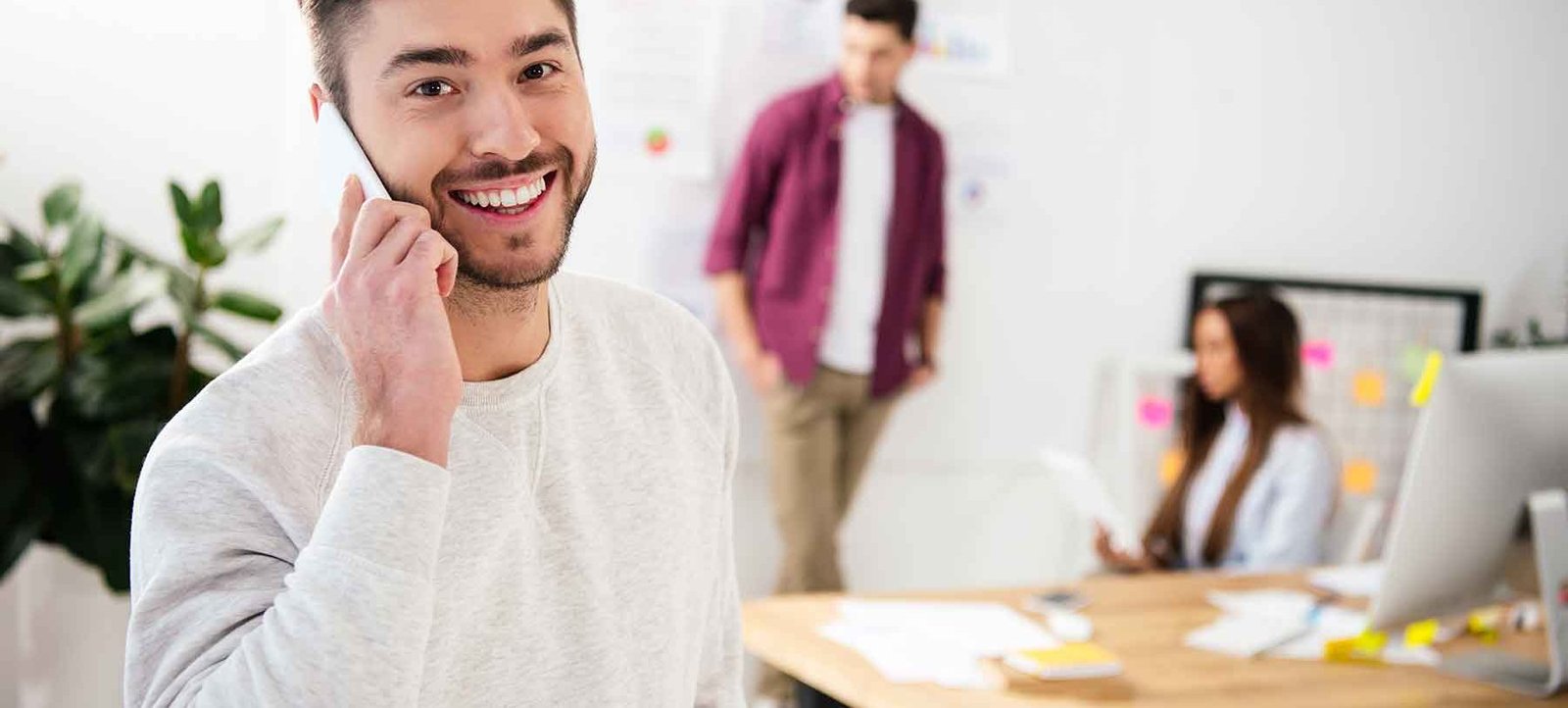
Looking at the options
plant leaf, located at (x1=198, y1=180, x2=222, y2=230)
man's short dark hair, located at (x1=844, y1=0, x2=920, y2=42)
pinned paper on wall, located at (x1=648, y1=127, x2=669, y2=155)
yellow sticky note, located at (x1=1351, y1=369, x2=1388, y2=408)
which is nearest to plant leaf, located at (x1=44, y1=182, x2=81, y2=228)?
plant leaf, located at (x1=198, y1=180, x2=222, y2=230)

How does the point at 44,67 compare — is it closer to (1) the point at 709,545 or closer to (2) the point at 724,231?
(2) the point at 724,231

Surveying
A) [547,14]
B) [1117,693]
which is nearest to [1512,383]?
[1117,693]

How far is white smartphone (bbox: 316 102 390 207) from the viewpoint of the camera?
3.51 feet

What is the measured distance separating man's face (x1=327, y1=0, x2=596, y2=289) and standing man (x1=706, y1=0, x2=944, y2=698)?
2344mm

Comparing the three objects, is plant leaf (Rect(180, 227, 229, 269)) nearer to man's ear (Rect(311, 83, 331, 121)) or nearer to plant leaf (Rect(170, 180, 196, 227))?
plant leaf (Rect(170, 180, 196, 227))

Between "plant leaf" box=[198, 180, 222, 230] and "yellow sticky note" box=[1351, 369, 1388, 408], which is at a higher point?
"plant leaf" box=[198, 180, 222, 230]

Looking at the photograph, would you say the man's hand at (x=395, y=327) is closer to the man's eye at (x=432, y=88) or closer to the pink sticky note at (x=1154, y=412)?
the man's eye at (x=432, y=88)

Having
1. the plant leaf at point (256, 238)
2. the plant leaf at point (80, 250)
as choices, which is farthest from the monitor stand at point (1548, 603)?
the plant leaf at point (80, 250)

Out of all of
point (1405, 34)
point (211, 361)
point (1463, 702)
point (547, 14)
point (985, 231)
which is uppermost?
point (1405, 34)

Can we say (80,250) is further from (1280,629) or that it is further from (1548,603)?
(1548,603)

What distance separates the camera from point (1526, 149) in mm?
4805

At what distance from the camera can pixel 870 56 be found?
11.3 feet

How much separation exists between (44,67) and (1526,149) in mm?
4741

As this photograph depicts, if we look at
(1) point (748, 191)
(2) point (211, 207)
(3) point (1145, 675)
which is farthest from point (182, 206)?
(3) point (1145, 675)
